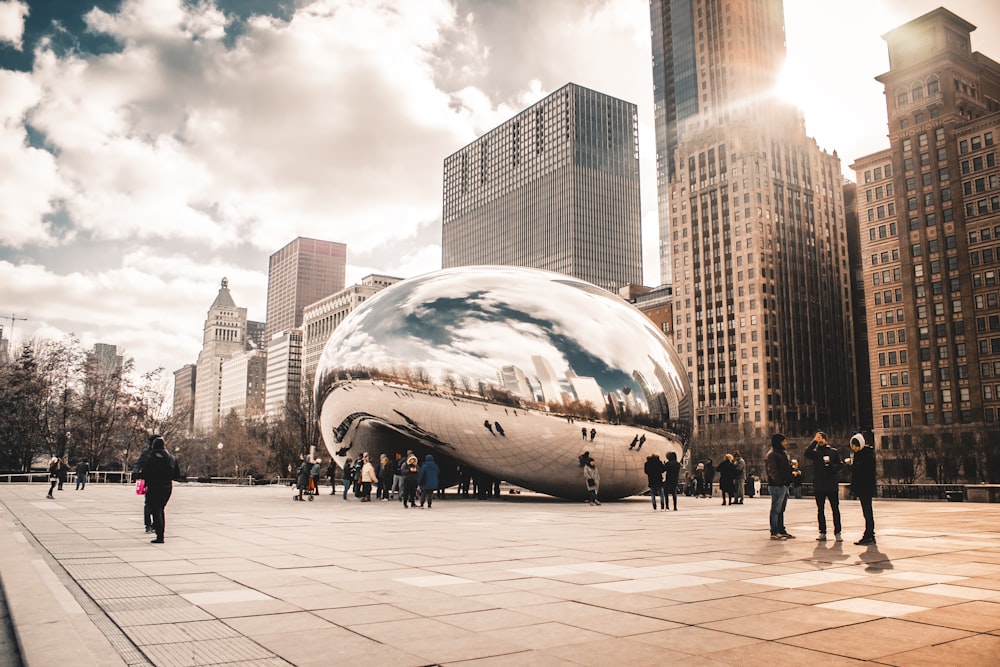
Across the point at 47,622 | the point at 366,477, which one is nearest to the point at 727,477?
the point at 366,477

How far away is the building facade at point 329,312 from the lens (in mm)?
170625

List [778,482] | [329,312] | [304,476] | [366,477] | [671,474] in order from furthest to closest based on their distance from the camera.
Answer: [329,312] < [304,476] < [366,477] < [671,474] < [778,482]

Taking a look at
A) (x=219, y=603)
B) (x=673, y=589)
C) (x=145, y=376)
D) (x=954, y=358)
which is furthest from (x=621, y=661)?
(x=954, y=358)

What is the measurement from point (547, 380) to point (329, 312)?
164396 mm

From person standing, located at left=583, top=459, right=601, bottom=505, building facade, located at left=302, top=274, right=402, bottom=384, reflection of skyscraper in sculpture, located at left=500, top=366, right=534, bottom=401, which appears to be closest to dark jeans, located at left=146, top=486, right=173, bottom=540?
reflection of skyscraper in sculpture, located at left=500, top=366, right=534, bottom=401

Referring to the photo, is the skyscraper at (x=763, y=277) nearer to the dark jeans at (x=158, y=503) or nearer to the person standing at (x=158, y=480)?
the person standing at (x=158, y=480)

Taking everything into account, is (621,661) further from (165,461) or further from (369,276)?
(369,276)

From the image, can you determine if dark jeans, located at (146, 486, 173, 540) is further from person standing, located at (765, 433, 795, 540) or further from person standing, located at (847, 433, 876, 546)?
person standing, located at (847, 433, 876, 546)

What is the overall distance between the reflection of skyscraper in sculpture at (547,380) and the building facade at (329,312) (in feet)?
486

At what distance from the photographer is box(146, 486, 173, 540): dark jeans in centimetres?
1117

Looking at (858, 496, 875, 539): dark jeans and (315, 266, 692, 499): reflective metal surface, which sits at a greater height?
(315, 266, 692, 499): reflective metal surface

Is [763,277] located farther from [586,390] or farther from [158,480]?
[158,480]

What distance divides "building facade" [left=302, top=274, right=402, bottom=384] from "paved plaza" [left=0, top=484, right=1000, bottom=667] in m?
158

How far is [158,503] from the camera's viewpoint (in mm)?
11328
